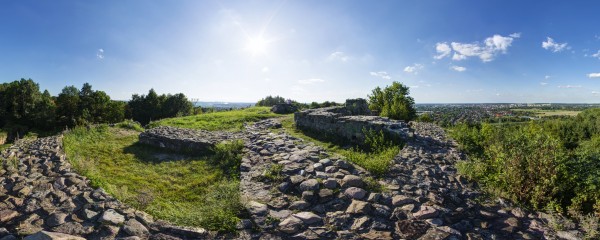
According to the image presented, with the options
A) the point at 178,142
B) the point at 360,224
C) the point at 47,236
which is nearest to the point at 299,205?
the point at 360,224

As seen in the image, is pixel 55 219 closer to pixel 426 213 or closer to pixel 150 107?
pixel 426 213

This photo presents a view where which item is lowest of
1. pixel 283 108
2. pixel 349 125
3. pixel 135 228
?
pixel 135 228

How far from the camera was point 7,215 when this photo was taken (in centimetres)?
469

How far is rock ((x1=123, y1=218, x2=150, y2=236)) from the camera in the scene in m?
4.49

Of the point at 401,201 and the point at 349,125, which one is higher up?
the point at 349,125

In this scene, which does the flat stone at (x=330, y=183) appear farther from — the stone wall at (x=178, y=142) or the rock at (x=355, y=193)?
the stone wall at (x=178, y=142)

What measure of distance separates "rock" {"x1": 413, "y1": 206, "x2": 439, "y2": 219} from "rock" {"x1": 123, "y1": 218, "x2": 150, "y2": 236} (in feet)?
15.4

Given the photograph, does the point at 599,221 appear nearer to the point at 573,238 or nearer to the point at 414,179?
the point at 573,238

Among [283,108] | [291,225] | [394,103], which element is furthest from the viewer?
[283,108]

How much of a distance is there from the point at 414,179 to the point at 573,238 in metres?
2.73

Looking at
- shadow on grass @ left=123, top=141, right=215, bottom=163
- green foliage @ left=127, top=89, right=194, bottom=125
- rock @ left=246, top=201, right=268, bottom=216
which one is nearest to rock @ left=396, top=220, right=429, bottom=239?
rock @ left=246, top=201, right=268, bottom=216

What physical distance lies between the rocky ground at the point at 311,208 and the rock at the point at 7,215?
12 millimetres

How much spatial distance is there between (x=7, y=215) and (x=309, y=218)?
5228 millimetres

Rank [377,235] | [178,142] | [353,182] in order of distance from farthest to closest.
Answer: [178,142] → [353,182] → [377,235]
